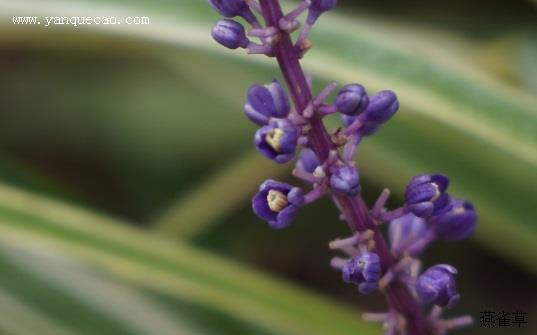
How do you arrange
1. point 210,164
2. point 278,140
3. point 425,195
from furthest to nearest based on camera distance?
point 210,164, point 425,195, point 278,140

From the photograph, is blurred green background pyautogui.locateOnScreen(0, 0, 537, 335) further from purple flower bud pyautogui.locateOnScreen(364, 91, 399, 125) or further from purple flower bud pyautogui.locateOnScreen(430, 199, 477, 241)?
purple flower bud pyautogui.locateOnScreen(364, 91, 399, 125)

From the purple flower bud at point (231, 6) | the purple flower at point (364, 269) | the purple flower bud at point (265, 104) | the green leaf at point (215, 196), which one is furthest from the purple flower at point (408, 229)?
the green leaf at point (215, 196)

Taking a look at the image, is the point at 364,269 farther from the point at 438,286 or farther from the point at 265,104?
the point at 265,104

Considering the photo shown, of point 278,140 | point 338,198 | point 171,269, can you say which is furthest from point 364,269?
point 171,269

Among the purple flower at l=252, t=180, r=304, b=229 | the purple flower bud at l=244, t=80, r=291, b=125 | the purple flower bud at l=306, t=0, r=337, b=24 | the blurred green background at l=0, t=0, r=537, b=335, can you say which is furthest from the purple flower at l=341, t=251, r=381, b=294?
the blurred green background at l=0, t=0, r=537, b=335

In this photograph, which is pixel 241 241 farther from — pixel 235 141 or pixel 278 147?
pixel 278 147

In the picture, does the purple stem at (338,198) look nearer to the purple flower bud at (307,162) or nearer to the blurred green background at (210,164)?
the purple flower bud at (307,162)

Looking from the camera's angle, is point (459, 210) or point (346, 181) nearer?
point (346, 181)
